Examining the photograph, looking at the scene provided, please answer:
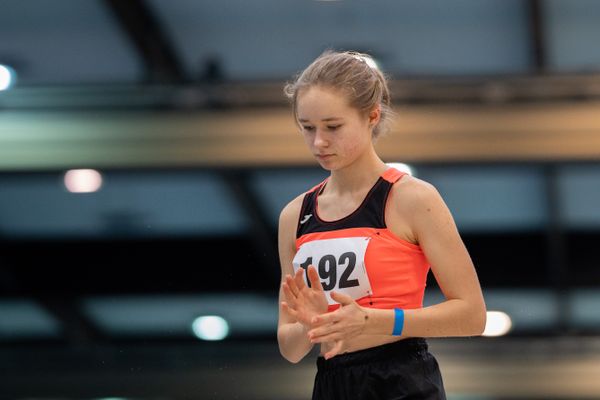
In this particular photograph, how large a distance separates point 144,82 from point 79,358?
2.17 meters

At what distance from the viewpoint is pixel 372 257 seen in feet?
6.81

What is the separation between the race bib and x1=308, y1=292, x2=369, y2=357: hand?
17cm

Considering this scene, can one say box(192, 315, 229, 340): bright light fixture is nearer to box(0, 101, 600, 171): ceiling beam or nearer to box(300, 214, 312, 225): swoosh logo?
box(0, 101, 600, 171): ceiling beam

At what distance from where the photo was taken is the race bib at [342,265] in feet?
6.82

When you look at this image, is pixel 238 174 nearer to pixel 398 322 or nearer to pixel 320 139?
pixel 320 139

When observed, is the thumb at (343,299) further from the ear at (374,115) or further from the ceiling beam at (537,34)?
the ceiling beam at (537,34)

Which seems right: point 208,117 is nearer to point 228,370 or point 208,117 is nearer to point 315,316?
point 228,370

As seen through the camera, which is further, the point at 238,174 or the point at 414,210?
the point at 238,174

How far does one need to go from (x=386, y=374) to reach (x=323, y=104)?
53cm

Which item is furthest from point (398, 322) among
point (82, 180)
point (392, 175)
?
point (82, 180)

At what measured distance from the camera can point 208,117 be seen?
7.23 meters

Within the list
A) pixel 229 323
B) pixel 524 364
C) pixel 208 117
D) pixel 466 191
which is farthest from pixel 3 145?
pixel 524 364

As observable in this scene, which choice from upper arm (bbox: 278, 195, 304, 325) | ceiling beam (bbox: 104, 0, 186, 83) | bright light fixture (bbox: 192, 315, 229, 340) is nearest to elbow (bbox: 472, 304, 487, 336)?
upper arm (bbox: 278, 195, 304, 325)

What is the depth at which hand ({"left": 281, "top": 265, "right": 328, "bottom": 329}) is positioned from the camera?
1.97 metres
